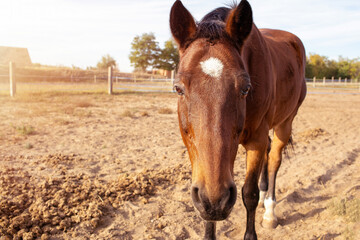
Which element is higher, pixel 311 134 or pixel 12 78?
pixel 12 78

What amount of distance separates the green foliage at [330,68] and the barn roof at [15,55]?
51037 millimetres

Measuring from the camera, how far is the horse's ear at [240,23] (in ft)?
5.74

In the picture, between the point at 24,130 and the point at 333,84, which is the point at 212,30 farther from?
the point at 333,84

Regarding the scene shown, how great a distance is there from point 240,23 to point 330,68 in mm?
62466

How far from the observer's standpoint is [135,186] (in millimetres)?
3633

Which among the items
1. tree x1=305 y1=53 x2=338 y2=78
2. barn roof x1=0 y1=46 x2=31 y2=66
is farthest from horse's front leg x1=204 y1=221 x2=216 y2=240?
tree x1=305 y1=53 x2=338 y2=78

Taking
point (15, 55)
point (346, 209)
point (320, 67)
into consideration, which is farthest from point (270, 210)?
point (320, 67)

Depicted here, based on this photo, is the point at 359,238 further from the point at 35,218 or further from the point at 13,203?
the point at 13,203

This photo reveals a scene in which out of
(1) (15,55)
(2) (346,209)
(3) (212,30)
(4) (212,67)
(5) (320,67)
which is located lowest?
(2) (346,209)

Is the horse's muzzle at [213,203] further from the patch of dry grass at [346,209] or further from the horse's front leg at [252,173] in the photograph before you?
the patch of dry grass at [346,209]

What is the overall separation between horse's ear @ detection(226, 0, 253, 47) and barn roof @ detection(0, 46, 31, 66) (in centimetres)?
3691

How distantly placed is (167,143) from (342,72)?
61.6 metres

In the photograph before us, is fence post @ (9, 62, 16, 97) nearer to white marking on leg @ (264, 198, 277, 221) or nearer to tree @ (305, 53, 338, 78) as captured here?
white marking on leg @ (264, 198, 277, 221)

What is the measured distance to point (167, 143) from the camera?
6027 mm
